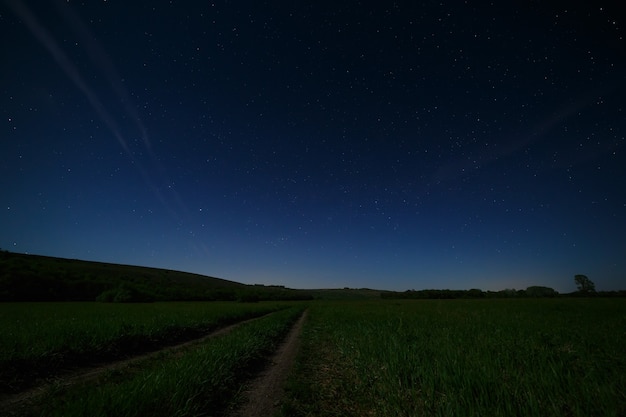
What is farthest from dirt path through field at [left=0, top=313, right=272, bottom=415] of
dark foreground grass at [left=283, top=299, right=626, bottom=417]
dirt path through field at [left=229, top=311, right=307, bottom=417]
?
dark foreground grass at [left=283, top=299, right=626, bottom=417]

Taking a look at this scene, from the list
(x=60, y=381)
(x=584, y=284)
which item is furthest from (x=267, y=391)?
(x=584, y=284)

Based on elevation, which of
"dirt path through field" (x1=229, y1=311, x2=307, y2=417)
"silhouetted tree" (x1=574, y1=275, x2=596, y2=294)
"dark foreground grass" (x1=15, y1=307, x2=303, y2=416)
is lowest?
"dirt path through field" (x1=229, y1=311, x2=307, y2=417)

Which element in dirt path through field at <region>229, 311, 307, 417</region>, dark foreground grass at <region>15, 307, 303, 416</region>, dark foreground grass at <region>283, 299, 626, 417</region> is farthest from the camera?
dirt path through field at <region>229, 311, 307, 417</region>

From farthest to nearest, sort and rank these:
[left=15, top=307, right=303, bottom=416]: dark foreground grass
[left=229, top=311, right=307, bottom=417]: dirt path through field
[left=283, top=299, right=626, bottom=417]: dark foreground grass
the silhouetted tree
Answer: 1. the silhouetted tree
2. [left=229, top=311, right=307, bottom=417]: dirt path through field
3. [left=15, top=307, right=303, bottom=416]: dark foreground grass
4. [left=283, top=299, right=626, bottom=417]: dark foreground grass

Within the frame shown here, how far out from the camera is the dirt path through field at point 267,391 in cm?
525

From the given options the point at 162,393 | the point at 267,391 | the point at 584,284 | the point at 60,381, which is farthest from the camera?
the point at 584,284

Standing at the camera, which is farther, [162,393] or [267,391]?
[267,391]

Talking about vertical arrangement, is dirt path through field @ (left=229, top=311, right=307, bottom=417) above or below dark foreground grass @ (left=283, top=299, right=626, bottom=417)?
below

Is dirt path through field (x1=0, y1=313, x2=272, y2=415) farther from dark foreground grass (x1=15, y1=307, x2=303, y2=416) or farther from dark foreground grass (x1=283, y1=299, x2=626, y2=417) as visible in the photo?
dark foreground grass (x1=283, y1=299, x2=626, y2=417)

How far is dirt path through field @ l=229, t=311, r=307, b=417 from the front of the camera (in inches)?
207

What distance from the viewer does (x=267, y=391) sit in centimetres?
645

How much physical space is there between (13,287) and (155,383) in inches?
2442

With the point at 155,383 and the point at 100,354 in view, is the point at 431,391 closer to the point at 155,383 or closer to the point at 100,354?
the point at 155,383

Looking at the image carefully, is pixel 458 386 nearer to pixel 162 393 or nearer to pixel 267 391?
pixel 267 391
